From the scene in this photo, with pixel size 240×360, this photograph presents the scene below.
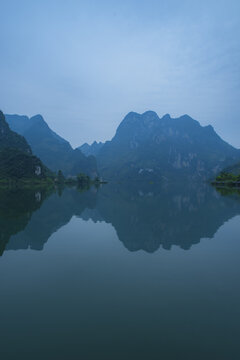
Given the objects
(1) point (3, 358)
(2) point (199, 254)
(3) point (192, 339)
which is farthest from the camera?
(2) point (199, 254)

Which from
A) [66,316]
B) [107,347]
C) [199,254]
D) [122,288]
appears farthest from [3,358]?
[199,254]

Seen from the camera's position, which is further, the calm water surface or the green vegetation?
the green vegetation

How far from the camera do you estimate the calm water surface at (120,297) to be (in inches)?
260

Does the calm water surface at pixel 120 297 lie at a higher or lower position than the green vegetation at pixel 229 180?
lower

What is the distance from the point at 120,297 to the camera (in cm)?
951

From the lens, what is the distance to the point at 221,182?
151 m

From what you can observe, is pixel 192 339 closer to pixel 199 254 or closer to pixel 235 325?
pixel 235 325

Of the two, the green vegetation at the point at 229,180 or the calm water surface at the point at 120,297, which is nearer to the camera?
the calm water surface at the point at 120,297

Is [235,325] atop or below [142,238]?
below

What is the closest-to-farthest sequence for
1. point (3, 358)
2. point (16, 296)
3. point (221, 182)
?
point (3, 358) → point (16, 296) → point (221, 182)

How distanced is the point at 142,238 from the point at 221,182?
149 metres

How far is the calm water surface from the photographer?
661 centimetres

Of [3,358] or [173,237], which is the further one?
[173,237]

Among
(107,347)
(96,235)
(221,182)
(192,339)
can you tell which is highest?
(221,182)
